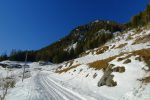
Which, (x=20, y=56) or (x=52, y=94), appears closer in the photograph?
(x=52, y=94)

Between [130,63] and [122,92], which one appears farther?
[130,63]

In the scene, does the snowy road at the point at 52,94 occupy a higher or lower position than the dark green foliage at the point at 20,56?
lower

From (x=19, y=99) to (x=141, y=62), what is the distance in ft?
39.3

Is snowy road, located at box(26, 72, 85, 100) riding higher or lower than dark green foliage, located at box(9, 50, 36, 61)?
lower

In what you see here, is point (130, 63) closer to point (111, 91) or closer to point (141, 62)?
point (141, 62)

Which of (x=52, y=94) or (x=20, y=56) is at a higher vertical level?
(x=20, y=56)

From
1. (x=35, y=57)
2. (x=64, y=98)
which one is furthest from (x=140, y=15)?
(x=64, y=98)

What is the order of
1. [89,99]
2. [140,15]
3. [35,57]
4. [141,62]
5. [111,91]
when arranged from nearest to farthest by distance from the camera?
[89,99] < [111,91] < [141,62] < [140,15] < [35,57]

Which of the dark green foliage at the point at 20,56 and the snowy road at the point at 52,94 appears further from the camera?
the dark green foliage at the point at 20,56

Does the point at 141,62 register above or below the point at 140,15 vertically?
below

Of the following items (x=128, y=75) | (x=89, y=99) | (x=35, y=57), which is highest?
(x=35, y=57)

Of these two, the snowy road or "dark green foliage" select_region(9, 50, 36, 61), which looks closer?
the snowy road

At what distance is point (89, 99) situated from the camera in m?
17.3

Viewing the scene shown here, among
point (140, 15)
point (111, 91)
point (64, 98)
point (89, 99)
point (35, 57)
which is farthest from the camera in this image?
point (35, 57)
